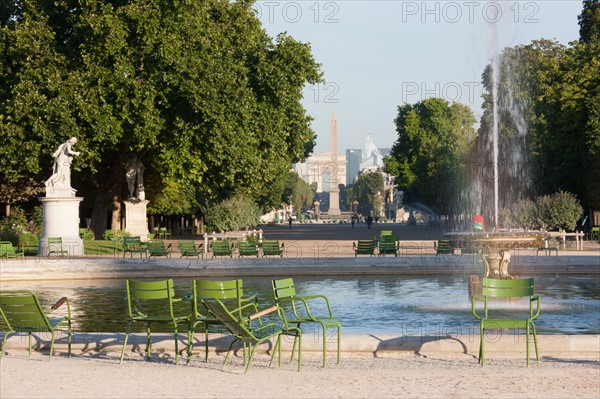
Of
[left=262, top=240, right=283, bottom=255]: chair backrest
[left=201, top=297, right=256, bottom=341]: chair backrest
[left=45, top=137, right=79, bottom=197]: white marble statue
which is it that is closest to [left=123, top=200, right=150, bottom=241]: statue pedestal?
[left=45, top=137, right=79, bottom=197]: white marble statue

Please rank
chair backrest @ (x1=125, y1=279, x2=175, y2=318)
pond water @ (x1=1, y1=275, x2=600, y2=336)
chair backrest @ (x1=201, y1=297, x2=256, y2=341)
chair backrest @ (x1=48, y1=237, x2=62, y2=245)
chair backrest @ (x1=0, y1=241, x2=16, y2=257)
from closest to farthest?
chair backrest @ (x1=201, y1=297, x2=256, y2=341) → chair backrest @ (x1=125, y1=279, x2=175, y2=318) → pond water @ (x1=1, y1=275, x2=600, y2=336) → chair backrest @ (x1=0, y1=241, x2=16, y2=257) → chair backrest @ (x1=48, y1=237, x2=62, y2=245)

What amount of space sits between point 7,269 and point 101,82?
14.9 metres

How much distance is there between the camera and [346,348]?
45.4 ft

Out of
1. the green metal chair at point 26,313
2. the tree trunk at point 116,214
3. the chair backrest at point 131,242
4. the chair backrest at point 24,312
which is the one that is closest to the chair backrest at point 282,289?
the green metal chair at point 26,313

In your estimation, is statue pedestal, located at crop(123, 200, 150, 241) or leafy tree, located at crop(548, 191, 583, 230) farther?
statue pedestal, located at crop(123, 200, 150, 241)

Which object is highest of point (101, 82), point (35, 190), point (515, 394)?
point (101, 82)

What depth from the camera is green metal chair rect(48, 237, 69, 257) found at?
117 feet

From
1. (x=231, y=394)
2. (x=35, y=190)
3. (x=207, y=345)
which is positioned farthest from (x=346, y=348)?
(x=35, y=190)

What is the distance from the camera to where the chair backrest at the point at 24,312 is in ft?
44.8

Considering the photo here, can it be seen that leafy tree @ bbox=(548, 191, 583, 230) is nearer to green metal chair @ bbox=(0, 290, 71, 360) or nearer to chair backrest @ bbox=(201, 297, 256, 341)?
green metal chair @ bbox=(0, 290, 71, 360)

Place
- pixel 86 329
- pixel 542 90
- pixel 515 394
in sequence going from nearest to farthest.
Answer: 1. pixel 515 394
2. pixel 86 329
3. pixel 542 90

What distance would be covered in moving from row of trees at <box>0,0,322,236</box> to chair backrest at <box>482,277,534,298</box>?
2966cm

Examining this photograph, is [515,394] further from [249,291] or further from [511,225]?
[511,225]

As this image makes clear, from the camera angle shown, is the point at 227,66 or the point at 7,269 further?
the point at 227,66
